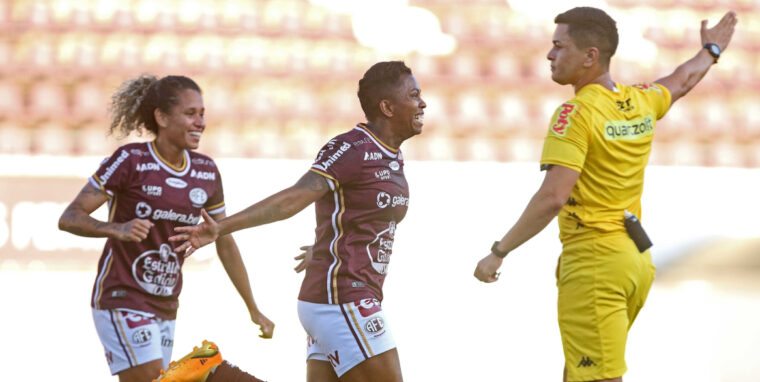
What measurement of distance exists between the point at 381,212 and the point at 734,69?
3473cm

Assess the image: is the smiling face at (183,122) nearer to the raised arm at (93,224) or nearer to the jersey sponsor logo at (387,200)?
the raised arm at (93,224)

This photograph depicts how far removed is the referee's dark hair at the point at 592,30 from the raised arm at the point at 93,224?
66.7 inches

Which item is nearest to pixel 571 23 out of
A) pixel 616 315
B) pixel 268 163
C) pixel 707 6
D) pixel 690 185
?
pixel 616 315

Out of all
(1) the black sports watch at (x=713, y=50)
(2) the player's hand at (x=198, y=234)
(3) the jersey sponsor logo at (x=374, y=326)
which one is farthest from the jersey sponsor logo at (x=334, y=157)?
(1) the black sports watch at (x=713, y=50)

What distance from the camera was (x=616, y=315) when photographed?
15.1 ft

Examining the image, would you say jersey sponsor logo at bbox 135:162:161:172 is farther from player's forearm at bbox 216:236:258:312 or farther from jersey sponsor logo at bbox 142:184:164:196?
player's forearm at bbox 216:236:258:312

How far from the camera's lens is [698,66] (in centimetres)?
514

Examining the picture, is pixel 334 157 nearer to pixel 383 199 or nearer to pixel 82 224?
pixel 383 199

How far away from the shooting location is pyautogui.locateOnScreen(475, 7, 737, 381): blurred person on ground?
455 centimetres

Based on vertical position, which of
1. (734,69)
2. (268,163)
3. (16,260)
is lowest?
(16,260)

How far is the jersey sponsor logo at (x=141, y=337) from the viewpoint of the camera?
5.25 meters

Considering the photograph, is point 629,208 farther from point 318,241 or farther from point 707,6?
point 707,6

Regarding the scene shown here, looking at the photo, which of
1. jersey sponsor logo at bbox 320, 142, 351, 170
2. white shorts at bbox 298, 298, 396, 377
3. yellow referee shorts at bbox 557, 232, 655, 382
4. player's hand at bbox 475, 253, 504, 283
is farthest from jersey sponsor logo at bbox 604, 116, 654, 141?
white shorts at bbox 298, 298, 396, 377

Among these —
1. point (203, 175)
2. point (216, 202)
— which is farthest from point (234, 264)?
point (203, 175)
